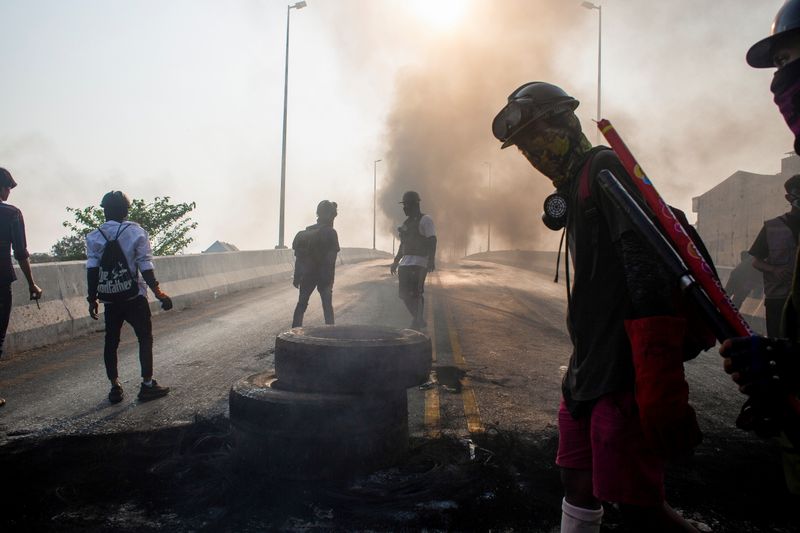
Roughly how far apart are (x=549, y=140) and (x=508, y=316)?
30.1 ft

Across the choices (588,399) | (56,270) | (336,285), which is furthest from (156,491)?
(336,285)

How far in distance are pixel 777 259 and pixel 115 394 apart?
6.01 meters

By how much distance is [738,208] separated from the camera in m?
41.0

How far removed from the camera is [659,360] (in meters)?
1.70

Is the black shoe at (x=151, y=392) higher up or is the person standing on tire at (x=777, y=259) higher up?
the person standing on tire at (x=777, y=259)

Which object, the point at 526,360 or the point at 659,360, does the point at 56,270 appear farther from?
the point at 659,360

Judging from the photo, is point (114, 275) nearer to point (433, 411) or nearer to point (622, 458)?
point (433, 411)

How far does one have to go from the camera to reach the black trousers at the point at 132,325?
526cm

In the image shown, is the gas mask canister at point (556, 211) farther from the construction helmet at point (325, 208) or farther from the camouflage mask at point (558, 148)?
the construction helmet at point (325, 208)

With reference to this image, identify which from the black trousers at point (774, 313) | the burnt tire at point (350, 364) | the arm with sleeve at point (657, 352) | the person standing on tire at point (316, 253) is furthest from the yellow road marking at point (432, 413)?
the black trousers at point (774, 313)

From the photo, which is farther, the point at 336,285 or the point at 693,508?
the point at 336,285

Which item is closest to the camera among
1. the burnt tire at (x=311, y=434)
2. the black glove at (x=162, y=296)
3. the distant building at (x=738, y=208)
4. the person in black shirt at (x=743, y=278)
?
the burnt tire at (x=311, y=434)

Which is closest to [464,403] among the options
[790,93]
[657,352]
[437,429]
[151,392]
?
[437,429]

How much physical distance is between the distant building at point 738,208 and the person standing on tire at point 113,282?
121 feet
